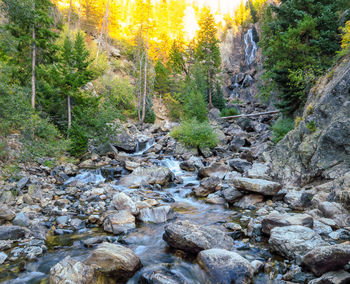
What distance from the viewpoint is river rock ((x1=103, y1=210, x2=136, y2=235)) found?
6559 mm

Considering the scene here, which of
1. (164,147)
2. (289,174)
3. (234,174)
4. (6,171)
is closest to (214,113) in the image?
(164,147)

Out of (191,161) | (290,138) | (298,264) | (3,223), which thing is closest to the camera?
(298,264)

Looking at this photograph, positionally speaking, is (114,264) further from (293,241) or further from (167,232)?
(293,241)

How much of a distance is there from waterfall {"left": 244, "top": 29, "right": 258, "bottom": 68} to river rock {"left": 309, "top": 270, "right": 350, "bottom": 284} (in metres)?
50.3

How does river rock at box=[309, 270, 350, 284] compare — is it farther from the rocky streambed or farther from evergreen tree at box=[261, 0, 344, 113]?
evergreen tree at box=[261, 0, 344, 113]

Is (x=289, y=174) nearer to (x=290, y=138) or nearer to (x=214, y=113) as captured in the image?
(x=290, y=138)

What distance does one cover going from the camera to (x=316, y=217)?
6492mm

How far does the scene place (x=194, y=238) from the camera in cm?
519

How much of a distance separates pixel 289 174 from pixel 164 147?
11.4 metres

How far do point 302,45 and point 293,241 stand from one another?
14128 mm

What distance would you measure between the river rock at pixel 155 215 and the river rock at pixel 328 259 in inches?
171

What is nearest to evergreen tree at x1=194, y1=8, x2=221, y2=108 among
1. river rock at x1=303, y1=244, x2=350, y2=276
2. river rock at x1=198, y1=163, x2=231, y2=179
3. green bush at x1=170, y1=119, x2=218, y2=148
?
green bush at x1=170, y1=119, x2=218, y2=148

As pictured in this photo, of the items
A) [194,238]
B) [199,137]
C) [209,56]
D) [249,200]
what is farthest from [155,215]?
[209,56]

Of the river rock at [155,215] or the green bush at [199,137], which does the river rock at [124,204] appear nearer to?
the river rock at [155,215]
